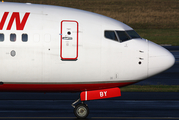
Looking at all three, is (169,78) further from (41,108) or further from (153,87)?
(41,108)

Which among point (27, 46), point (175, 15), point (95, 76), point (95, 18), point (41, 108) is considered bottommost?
point (41, 108)

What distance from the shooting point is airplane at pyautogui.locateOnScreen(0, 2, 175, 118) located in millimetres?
12719

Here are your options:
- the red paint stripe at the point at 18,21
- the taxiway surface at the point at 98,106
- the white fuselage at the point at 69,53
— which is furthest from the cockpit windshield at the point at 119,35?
the taxiway surface at the point at 98,106

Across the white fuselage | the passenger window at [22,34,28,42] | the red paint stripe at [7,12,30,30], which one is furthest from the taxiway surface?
the red paint stripe at [7,12,30,30]

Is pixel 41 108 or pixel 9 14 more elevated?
pixel 9 14

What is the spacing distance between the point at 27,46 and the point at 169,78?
1336cm

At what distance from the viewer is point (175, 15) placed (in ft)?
214

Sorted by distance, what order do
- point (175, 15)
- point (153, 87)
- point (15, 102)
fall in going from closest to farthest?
point (15, 102), point (153, 87), point (175, 15)

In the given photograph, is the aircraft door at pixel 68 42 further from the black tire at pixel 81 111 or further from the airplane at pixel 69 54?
the black tire at pixel 81 111

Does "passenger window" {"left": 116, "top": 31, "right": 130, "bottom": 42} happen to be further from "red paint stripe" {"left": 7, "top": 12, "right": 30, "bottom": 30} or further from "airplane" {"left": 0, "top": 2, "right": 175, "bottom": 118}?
"red paint stripe" {"left": 7, "top": 12, "right": 30, "bottom": 30}

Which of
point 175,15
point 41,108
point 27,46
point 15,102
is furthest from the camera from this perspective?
point 175,15

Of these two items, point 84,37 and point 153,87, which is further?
point 153,87

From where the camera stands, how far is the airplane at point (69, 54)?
12.7 meters

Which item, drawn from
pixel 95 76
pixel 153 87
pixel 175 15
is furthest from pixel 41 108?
pixel 175 15
